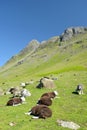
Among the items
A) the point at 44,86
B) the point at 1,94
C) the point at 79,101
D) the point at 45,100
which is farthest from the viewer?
the point at 44,86

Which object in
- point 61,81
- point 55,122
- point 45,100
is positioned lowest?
point 55,122

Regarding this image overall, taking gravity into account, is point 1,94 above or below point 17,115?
above

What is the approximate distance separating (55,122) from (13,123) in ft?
15.6

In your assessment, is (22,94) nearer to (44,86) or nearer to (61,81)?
(44,86)

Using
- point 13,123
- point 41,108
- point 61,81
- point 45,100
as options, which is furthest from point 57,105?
point 61,81

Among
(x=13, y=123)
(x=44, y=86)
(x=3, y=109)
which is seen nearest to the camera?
(x=13, y=123)

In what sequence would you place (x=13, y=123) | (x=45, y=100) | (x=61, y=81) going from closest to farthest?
(x=13, y=123) < (x=45, y=100) < (x=61, y=81)

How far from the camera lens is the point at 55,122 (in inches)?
1128

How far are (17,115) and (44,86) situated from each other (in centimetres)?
1890

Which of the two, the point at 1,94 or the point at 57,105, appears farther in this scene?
the point at 1,94

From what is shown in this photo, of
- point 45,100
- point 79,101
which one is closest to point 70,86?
point 79,101

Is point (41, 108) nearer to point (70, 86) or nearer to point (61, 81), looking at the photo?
point (70, 86)

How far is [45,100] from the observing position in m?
36.2

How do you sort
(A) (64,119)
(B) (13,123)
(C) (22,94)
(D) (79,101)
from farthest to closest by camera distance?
1. (C) (22,94)
2. (D) (79,101)
3. (A) (64,119)
4. (B) (13,123)
